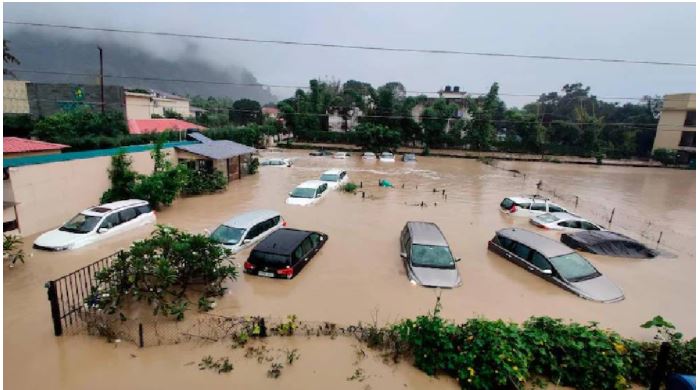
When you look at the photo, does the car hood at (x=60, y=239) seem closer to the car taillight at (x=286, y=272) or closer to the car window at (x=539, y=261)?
the car taillight at (x=286, y=272)

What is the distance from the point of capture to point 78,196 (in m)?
16.1

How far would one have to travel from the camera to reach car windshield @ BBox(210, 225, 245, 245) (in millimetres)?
12337

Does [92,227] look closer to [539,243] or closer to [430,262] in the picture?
[430,262]

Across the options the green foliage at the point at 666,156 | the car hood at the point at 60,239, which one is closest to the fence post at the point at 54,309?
the car hood at the point at 60,239

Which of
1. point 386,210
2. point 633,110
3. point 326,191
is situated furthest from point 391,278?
point 633,110

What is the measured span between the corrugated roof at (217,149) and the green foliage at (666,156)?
170 ft

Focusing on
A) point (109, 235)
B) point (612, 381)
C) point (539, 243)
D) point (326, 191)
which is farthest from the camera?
point (326, 191)

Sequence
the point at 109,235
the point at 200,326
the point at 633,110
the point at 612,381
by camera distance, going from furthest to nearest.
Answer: the point at 633,110
the point at 109,235
the point at 200,326
the point at 612,381

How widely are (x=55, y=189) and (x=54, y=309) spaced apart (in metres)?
9.39

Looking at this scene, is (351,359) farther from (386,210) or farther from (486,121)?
(486,121)

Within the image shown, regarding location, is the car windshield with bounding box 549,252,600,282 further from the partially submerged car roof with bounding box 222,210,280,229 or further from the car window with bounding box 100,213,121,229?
the car window with bounding box 100,213,121,229

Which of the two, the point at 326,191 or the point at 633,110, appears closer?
the point at 326,191

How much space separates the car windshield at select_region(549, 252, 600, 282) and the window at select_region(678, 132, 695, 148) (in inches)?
2111

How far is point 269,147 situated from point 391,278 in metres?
42.7
